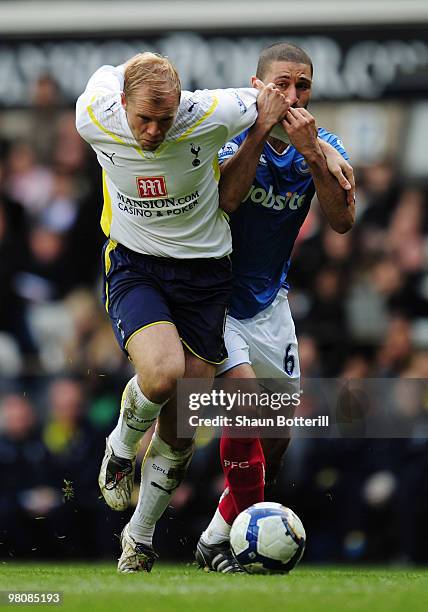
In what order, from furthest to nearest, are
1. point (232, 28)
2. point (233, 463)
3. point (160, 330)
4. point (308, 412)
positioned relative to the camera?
1. point (232, 28)
2. point (308, 412)
3. point (233, 463)
4. point (160, 330)

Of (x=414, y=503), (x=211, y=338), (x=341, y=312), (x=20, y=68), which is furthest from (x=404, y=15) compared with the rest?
(x=211, y=338)

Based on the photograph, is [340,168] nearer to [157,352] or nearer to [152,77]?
[152,77]

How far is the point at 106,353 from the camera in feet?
30.0

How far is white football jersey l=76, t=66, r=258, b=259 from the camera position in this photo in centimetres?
560

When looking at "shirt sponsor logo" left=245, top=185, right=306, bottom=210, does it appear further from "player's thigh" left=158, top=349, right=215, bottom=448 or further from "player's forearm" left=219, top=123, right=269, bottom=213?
"player's thigh" left=158, top=349, right=215, bottom=448

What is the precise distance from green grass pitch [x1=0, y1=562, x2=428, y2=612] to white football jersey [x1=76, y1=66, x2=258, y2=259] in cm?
147

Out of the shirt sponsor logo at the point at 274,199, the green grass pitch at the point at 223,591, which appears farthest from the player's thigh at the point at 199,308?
the green grass pitch at the point at 223,591

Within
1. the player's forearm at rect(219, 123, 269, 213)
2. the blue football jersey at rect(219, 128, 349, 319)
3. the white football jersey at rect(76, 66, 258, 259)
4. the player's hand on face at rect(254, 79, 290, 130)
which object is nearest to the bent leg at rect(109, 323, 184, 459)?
the white football jersey at rect(76, 66, 258, 259)

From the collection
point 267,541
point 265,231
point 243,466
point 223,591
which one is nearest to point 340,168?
point 265,231

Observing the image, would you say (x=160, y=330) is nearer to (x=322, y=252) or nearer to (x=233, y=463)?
(x=233, y=463)

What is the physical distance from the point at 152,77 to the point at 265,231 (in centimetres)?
123

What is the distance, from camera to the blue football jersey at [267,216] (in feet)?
20.5

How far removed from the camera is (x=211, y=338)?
5941mm

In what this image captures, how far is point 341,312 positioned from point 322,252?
45 cm
